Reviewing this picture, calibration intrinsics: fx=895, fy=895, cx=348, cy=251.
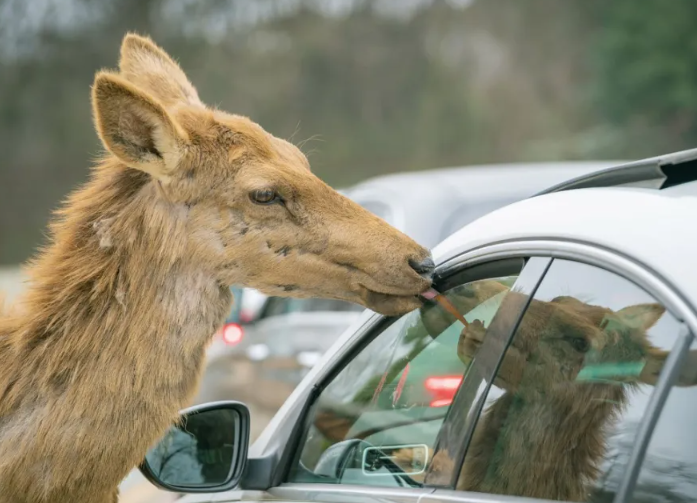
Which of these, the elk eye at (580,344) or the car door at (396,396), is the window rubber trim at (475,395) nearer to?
the car door at (396,396)

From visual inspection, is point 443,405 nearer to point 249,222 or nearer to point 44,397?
point 249,222

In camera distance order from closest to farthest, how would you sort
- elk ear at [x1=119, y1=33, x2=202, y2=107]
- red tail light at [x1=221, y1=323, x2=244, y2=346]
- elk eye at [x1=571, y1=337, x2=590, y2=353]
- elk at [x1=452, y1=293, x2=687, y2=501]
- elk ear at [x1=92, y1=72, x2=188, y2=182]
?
1. elk at [x1=452, y1=293, x2=687, y2=501]
2. elk eye at [x1=571, y1=337, x2=590, y2=353]
3. elk ear at [x1=92, y1=72, x2=188, y2=182]
4. elk ear at [x1=119, y1=33, x2=202, y2=107]
5. red tail light at [x1=221, y1=323, x2=244, y2=346]

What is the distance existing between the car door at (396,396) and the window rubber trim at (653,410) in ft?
1.61

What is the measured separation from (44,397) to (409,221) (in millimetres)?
3195

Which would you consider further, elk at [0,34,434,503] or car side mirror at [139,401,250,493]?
car side mirror at [139,401,250,493]

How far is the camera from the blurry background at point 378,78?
22078 mm

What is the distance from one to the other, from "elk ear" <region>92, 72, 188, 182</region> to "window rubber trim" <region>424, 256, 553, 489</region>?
1453mm

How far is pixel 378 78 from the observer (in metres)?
28.2

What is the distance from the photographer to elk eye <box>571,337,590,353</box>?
79.2 inches

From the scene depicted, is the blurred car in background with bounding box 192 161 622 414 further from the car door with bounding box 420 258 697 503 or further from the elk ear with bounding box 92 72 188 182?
the car door with bounding box 420 258 697 503

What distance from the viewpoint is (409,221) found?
5.73 m

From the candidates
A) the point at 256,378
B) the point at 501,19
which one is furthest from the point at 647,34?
the point at 256,378

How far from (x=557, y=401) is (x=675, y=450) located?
0.39 meters

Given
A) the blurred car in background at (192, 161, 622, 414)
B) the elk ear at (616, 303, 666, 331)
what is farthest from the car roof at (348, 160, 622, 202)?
the elk ear at (616, 303, 666, 331)
